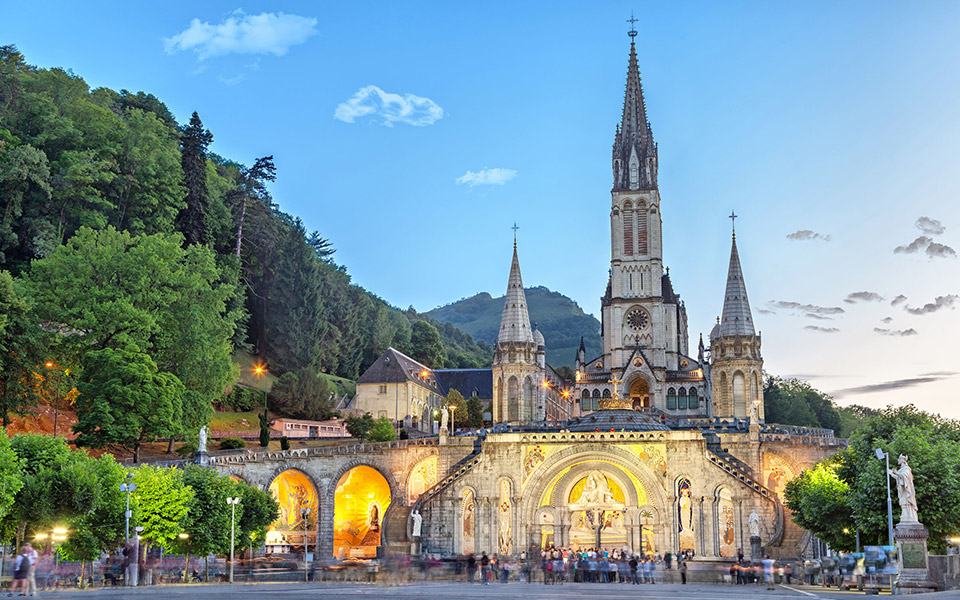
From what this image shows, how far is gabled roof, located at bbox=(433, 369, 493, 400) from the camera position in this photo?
12888cm

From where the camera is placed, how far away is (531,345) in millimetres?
89562

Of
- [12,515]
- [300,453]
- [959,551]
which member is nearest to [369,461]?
[300,453]

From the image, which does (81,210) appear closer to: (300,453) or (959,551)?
(300,453)

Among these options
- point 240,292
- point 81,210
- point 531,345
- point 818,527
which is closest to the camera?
point 818,527

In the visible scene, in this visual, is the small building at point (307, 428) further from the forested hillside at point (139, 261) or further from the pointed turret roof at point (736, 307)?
the pointed turret roof at point (736, 307)

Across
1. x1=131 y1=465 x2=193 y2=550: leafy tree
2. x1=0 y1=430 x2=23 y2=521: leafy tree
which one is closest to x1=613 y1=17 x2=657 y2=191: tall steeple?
x1=131 y1=465 x2=193 y2=550: leafy tree

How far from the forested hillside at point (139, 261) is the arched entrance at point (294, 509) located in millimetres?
8306

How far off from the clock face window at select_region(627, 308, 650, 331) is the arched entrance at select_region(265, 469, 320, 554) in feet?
165

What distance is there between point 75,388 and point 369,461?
2020cm

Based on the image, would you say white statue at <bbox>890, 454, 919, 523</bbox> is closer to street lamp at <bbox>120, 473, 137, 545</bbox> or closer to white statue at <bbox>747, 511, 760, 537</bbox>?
white statue at <bbox>747, 511, 760, 537</bbox>

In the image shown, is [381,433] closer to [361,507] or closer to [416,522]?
[361,507]

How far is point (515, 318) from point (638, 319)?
28.3 metres

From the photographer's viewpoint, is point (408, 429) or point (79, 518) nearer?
point (79, 518)

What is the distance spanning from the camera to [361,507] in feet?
254
